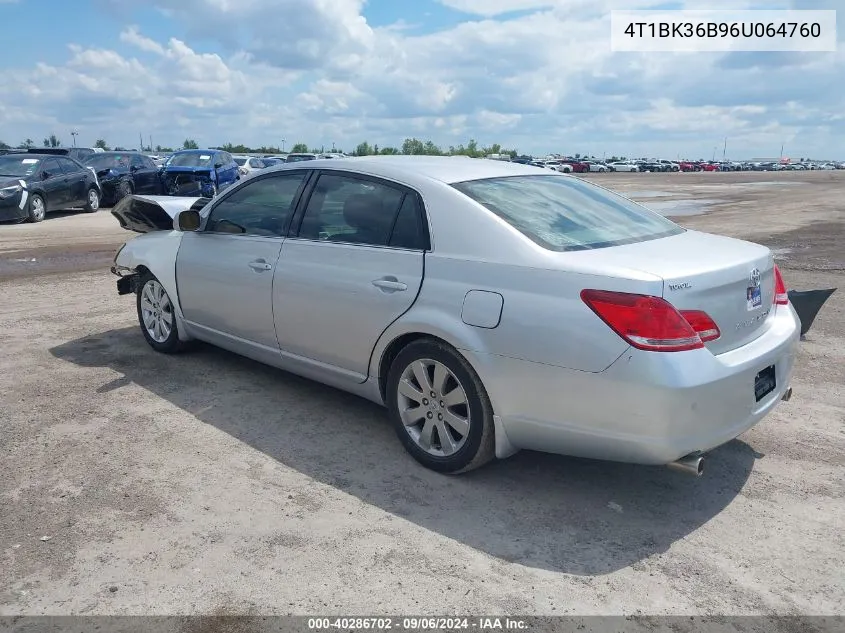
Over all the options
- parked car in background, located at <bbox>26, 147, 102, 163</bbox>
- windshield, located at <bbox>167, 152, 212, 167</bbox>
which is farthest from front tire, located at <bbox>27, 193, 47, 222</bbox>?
parked car in background, located at <bbox>26, 147, 102, 163</bbox>

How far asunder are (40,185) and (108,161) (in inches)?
167

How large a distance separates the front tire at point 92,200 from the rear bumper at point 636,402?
17.8 m

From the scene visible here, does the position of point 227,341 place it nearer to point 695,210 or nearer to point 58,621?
point 58,621

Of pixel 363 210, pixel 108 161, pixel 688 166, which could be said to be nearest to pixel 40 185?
pixel 108 161

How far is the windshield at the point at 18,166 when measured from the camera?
53.1 ft

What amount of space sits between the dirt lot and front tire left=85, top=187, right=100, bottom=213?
47.9 feet

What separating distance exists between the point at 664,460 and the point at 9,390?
4533 millimetres

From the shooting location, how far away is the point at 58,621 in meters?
2.72

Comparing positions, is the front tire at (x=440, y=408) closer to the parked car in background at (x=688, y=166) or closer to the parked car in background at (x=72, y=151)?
the parked car in background at (x=72, y=151)

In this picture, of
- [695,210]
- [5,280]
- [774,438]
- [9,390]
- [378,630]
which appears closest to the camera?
[378,630]

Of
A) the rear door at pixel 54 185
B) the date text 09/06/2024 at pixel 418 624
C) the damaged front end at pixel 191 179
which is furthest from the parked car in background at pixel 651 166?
the date text 09/06/2024 at pixel 418 624

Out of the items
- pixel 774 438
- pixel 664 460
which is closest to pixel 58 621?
pixel 664 460

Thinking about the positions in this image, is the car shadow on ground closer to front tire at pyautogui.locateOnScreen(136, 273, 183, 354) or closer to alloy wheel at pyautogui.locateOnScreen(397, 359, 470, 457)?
alloy wheel at pyautogui.locateOnScreen(397, 359, 470, 457)

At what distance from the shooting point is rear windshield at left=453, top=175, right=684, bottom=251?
3727 mm
